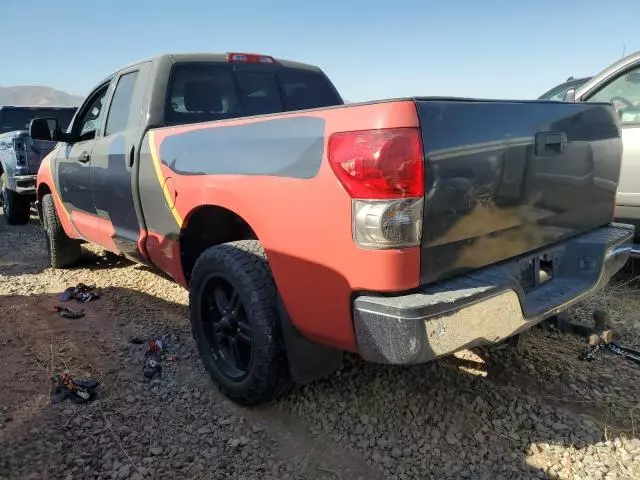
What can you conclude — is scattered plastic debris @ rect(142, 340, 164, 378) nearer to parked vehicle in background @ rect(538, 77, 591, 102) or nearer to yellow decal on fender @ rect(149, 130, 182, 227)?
yellow decal on fender @ rect(149, 130, 182, 227)

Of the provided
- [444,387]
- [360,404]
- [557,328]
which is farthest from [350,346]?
[557,328]

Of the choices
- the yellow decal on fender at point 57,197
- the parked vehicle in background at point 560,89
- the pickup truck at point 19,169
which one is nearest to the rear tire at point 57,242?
the yellow decal on fender at point 57,197

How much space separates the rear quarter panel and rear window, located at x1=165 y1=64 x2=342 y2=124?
901 mm

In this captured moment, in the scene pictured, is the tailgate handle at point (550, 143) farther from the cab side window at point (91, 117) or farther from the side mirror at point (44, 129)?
the side mirror at point (44, 129)

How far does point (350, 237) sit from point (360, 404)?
1143mm

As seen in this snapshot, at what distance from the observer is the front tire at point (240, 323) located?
241 cm

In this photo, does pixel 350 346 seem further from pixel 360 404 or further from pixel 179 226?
pixel 179 226

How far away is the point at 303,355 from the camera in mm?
2398

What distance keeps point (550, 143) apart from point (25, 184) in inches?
303

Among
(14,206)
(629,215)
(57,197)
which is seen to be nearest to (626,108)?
(629,215)

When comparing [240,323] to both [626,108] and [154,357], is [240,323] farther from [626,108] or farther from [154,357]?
[626,108]

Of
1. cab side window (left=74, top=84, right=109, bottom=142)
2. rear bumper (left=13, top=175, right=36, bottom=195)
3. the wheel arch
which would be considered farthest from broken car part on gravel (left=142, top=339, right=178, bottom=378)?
rear bumper (left=13, top=175, right=36, bottom=195)

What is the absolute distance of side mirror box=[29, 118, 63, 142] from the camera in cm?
427

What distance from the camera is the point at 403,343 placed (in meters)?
1.85
